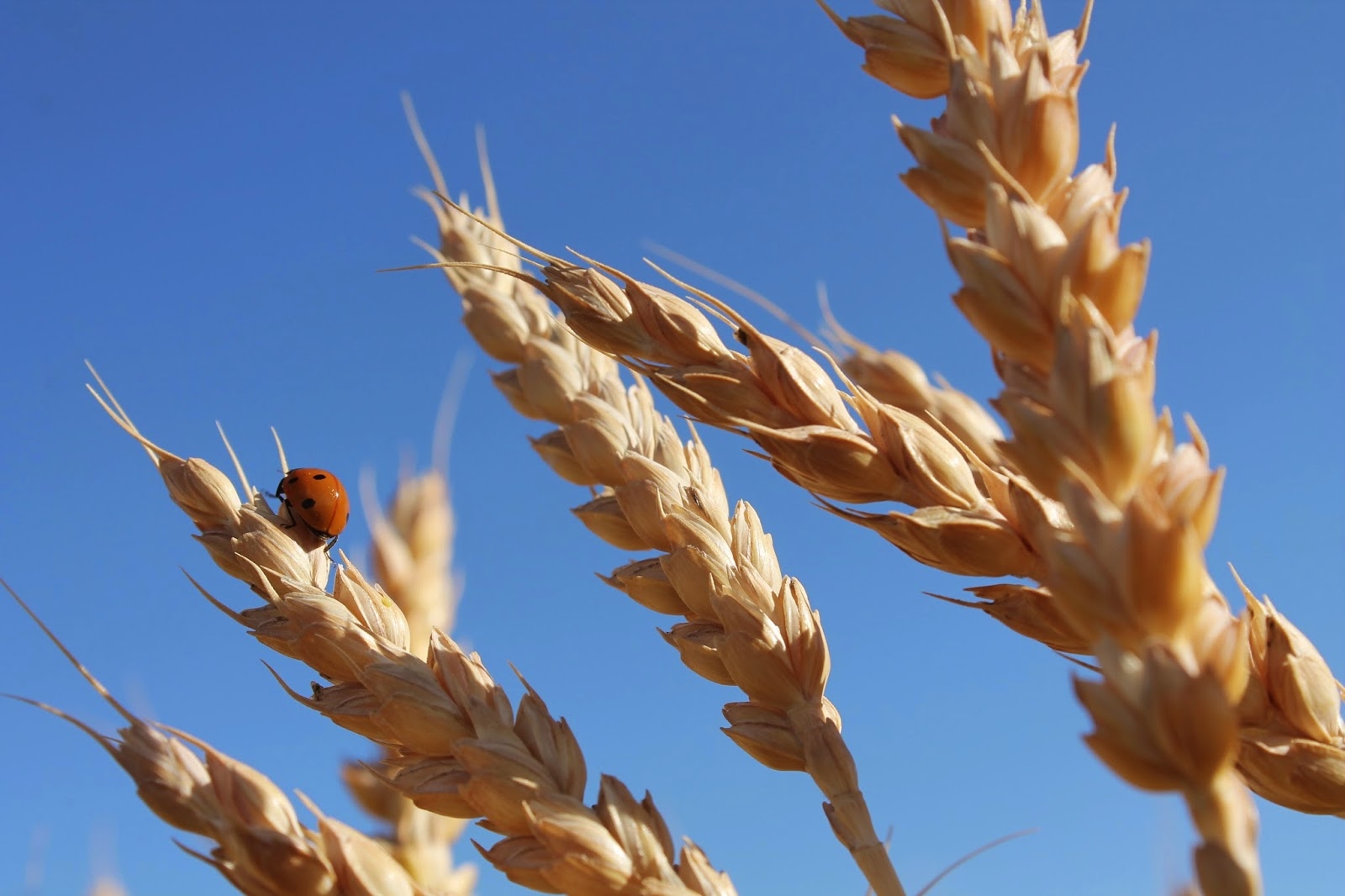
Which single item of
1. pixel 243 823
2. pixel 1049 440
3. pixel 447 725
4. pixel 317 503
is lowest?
pixel 243 823

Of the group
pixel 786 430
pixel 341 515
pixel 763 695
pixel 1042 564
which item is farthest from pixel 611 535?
pixel 341 515

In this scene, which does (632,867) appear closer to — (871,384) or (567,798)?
(567,798)

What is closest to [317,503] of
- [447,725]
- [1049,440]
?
[447,725]

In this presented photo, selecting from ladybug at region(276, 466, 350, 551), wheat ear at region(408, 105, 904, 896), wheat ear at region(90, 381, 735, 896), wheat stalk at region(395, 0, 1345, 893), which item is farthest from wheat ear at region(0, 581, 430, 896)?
ladybug at region(276, 466, 350, 551)

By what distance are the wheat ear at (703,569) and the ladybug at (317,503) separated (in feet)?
2.80

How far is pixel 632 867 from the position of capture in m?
1.19

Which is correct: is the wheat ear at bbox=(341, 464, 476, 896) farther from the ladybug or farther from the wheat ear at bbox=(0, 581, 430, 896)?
the wheat ear at bbox=(0, 581, 430, 896)

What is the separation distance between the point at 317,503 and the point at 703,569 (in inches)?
65.8

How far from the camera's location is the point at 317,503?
9.23ft

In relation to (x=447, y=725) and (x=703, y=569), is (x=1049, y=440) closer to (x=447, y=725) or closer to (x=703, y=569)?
(x=703, y=569)

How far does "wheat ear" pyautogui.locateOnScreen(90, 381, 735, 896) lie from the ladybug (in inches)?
43.2

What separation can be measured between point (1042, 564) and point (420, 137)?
2.04 m

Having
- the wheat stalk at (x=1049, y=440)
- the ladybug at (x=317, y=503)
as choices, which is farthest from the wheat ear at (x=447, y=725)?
the ladybug at (x=317, y=503)

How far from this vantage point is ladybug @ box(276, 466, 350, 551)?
272 centimetres
